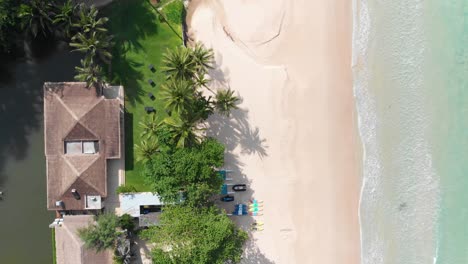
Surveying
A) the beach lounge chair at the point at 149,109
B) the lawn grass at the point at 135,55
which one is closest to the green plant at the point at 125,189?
the lawn grass at the point at 135,55

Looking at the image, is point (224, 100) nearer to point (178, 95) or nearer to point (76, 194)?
point (178, 95)

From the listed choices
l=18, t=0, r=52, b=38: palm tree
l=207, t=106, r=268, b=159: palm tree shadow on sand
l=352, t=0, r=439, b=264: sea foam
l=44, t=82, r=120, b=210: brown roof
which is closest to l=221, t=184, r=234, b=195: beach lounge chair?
l=207, t=106, r=268, b=159: palm tree shadow on sand

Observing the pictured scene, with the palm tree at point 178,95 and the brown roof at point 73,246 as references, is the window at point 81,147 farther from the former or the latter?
the palm tree at point 178,95

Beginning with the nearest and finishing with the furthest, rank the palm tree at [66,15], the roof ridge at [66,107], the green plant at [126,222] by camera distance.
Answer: the palm tree at [66,15], the roof ridge at [66,107], the green plant at [126,222]

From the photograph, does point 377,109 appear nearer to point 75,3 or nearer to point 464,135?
point 464,135

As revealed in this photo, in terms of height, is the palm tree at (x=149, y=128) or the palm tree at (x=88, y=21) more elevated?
the palm tree at (x=88, y=21)

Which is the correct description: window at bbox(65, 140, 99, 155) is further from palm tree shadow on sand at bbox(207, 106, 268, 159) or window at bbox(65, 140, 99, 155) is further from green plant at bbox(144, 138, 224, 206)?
palm tree shadow on sand at bbox(207, 106, 268, 159)
